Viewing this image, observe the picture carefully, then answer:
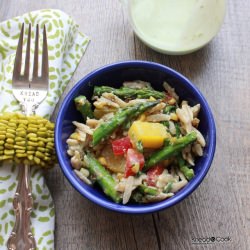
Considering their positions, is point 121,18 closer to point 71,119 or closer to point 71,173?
point 71,119

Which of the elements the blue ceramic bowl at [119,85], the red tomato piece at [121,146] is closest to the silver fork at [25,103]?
the blue ceramic bowl at [119,85]

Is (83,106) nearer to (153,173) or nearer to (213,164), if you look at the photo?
(153,173)

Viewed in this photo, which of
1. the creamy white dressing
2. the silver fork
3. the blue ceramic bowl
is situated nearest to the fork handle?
the silver fork

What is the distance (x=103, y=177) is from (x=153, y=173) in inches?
4.3

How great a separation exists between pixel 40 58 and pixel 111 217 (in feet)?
1.43

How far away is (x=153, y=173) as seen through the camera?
3.32 ft

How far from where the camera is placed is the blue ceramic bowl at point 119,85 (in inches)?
38.4

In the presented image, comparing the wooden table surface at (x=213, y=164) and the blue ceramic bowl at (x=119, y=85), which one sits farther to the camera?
the wooden table surface at (x=213, y=164)

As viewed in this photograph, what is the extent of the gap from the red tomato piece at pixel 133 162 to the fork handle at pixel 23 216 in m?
→ 0.25

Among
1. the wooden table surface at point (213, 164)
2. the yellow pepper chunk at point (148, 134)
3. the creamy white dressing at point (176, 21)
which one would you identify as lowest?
the wooden table surface at point (213, 164)

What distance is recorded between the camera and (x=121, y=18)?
52.0 inches

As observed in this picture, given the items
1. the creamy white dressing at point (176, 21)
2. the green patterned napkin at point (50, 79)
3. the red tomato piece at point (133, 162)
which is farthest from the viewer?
the creamy white dressing at point (176, 21)

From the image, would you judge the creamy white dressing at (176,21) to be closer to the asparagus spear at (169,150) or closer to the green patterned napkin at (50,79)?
the green patterned napkin at (50,79)

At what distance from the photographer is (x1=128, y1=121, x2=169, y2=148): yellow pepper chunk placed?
976 mm
